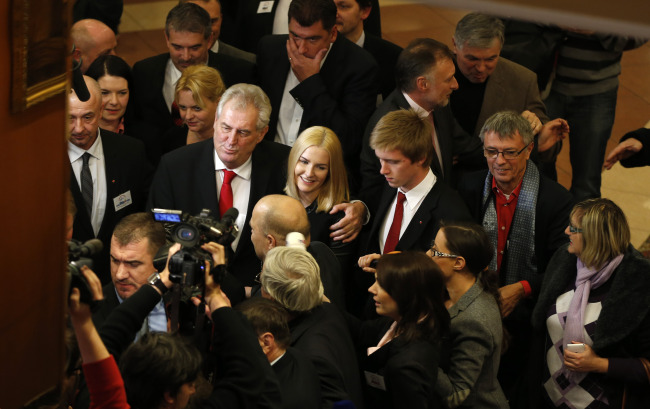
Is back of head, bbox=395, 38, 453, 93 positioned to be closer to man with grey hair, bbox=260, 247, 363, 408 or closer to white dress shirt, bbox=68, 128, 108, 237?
man with grey hair, bbox=260, 247, 363, 408

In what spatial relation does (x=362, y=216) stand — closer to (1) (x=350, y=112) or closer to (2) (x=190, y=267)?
(1) (x=350, y=112)

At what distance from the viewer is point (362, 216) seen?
11.3 feet

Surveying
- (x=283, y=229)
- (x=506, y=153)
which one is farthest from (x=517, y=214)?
(x=283, y=229)

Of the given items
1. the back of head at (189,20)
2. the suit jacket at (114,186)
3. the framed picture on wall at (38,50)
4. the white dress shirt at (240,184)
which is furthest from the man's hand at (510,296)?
the framed picture on wall at (38,50)

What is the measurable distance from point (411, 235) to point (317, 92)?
92 centimetres

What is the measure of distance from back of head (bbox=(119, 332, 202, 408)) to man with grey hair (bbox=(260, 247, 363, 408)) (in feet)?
1.93

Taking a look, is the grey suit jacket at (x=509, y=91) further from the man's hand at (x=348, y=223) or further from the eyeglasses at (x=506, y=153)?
the man's hand at (x=348, y=223)

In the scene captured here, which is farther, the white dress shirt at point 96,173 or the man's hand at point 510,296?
the white dress shirt at point 96,173

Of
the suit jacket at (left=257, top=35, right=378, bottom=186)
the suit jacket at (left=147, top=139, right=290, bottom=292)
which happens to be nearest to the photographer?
the suit jacket at (left=147, top=139, right=290, bottom=292)

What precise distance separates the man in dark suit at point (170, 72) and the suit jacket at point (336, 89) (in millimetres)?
218

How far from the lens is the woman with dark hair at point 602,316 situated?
281 centimetres

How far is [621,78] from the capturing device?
20.0ft

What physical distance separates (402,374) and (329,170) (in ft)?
3.88

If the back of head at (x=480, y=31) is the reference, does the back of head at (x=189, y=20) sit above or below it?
below
